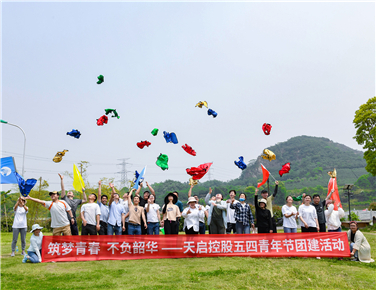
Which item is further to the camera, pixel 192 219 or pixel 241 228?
pixel 241 228

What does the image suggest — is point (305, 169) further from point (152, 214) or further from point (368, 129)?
point (152, 214)

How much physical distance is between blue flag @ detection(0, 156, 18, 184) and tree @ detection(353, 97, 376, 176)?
21849mm

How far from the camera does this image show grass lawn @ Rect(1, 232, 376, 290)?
6016mm

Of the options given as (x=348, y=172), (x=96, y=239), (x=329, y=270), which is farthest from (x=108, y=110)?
(x=348, y=172)

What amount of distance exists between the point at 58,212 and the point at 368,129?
21913 mm

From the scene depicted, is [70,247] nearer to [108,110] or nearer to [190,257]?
[190,257]

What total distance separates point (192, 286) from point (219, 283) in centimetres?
55

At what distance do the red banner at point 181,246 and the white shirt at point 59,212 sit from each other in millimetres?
416

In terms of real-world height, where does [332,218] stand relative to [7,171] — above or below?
below

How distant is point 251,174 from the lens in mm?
140750

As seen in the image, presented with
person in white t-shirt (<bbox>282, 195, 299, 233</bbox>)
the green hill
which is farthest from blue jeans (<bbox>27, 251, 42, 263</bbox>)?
the green hill

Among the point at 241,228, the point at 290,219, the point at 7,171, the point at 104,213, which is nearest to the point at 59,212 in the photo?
the point at 104,213

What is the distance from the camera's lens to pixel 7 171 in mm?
12227

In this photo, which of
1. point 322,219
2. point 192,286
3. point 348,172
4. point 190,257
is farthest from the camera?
point 348,172
